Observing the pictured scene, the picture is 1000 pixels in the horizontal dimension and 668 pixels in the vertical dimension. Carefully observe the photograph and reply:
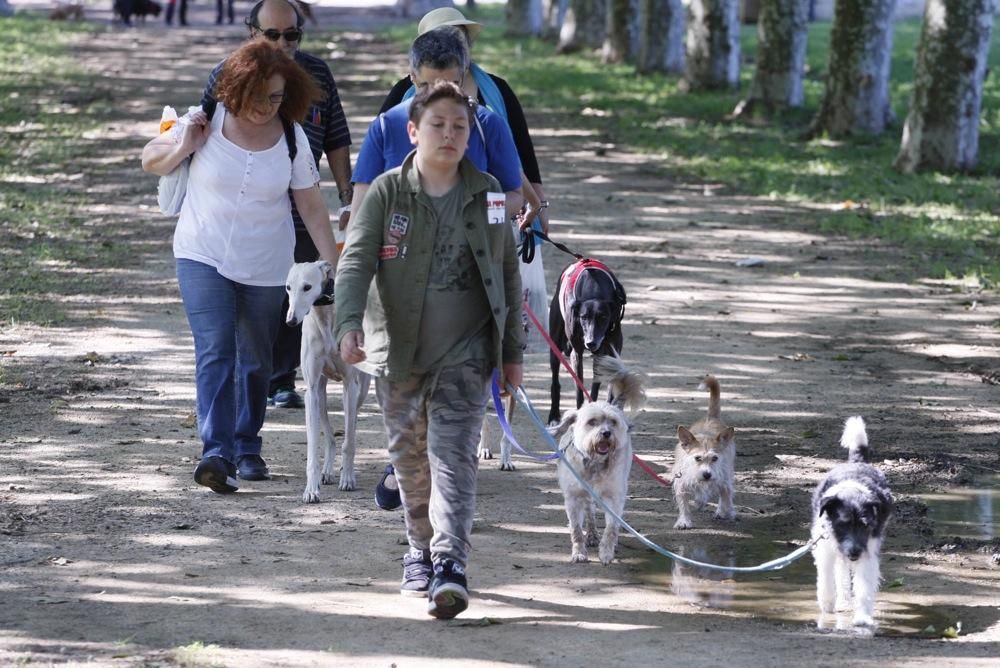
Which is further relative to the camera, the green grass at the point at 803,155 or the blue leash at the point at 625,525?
the green grass at the point at 803,155

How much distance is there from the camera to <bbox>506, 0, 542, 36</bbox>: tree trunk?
4766 centimetres

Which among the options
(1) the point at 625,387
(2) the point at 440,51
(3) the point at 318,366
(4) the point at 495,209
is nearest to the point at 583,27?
(1) the point at 625,387

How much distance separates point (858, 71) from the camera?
852 inches

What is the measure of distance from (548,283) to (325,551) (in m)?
6.95

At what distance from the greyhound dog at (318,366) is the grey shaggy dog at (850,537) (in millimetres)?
2616

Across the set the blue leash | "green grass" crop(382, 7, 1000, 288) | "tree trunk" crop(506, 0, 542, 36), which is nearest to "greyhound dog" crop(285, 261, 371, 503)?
the blue leash

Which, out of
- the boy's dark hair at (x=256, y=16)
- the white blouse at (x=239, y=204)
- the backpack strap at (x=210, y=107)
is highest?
the boy's dark hair at (x=256, y=16)

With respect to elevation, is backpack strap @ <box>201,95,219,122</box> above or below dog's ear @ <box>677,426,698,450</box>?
above

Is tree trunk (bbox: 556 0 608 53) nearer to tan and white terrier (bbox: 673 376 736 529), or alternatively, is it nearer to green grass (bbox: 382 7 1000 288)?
green grass (bbox: 382 7 1000 288)

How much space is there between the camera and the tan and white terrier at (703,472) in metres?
7.65

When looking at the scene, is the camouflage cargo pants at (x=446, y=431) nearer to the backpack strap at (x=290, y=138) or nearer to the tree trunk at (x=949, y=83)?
the backpack strap at (x=290, y=138)

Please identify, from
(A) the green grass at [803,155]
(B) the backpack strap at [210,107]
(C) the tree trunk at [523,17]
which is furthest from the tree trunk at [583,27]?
(B) the backpack strap at [210,107]

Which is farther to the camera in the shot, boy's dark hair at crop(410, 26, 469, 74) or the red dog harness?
the red dog harness

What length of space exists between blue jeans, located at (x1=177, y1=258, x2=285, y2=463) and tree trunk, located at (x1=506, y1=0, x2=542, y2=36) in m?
40.8
